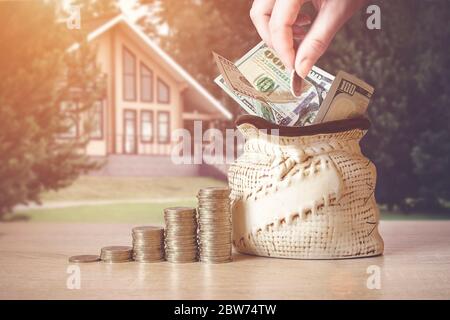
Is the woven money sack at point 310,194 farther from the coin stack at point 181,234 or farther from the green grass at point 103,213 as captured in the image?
the green grass at point 103,213

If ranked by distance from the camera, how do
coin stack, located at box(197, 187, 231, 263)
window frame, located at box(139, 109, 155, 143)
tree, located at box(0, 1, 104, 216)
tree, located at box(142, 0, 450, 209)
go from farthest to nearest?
window frame, located at box(139, 109, 155, 143)
tree, located at box(0, 1, 104, 216)
tree, located at box(142, 0, 450, 209)
coin stack, located at box(197, 187, 231, 263)

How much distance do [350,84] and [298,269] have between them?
549 millimetres

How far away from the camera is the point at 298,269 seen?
5.43ft

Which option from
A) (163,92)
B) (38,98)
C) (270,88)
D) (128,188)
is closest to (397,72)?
(163,92)

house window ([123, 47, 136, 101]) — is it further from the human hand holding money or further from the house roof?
the human hand holding money

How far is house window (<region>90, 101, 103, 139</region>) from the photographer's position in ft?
17.9

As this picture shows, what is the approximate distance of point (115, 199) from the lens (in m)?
5.50

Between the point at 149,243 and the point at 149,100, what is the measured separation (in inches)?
150

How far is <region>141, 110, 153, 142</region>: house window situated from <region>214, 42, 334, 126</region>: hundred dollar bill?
3.53 metres

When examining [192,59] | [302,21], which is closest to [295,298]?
[302,21]

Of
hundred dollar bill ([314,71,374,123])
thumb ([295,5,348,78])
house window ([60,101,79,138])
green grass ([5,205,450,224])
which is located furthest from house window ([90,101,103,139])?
thumb ([295,5,348,78])

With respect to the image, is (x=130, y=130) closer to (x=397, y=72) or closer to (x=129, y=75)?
(x=129, y=75)

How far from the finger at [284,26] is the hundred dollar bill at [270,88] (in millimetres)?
170

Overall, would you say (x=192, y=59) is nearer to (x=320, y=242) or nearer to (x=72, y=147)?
(x=72, y=147)
